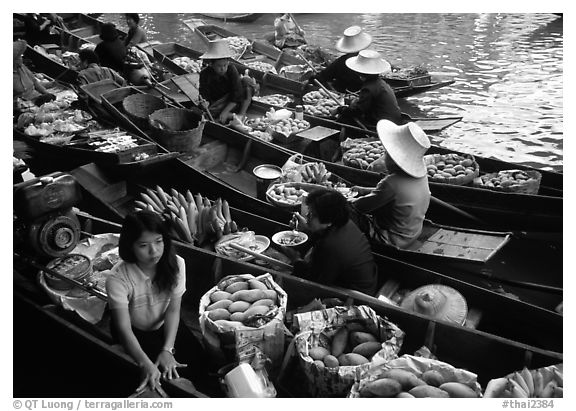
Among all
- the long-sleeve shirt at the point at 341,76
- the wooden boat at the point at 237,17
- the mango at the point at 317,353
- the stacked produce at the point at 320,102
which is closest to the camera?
the mango at the point at 317,353

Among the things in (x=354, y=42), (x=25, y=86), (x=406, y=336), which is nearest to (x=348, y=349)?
(x=406, y=336)

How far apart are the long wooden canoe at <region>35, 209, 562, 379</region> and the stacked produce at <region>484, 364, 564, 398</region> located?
18 cm

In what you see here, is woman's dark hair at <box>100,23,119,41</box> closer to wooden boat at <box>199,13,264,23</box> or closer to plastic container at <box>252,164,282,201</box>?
plastic container at <box>252,164,282,201</box>

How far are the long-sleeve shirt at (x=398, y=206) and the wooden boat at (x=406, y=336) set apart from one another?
39.1 inches

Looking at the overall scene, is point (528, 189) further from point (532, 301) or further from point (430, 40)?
point (430, 40)

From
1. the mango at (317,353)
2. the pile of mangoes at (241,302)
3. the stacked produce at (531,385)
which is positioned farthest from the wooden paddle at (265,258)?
the stacked produce at (531,385)

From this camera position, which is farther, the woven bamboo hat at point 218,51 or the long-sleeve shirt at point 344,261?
the woven bamboo hat at point 218,51

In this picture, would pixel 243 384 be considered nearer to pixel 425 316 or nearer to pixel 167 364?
pixel 167 364

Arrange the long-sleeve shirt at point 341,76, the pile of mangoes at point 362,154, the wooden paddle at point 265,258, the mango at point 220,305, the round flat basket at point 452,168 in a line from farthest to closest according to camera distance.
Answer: the long-sleeve shirt at point 341,76 < the pile of mangoes at point 362,154 < the round flat basket at point 452,168 < the wooden paddle at point 265,258 < the mango at point 220,305

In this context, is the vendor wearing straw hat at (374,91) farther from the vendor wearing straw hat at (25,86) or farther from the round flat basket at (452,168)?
the vendor wearing straw hat at (25,86)

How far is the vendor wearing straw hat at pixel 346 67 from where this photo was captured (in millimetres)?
7602

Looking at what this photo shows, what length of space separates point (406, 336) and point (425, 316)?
177 mm

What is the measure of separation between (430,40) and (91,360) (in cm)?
1143

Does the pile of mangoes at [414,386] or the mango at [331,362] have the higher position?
the pile of mangoes at [414,386]
